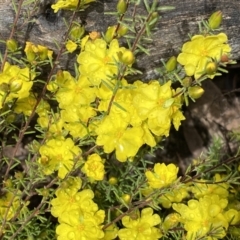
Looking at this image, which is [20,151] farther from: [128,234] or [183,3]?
[183,3]

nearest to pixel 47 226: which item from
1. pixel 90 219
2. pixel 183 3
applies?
pixel 90 219

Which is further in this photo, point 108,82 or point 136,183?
point 136,183

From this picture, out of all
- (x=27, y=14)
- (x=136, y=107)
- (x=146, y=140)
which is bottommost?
(x=146, y=140)

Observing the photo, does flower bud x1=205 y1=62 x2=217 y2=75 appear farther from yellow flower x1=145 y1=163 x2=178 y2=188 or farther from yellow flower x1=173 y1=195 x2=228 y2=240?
yellow flower x1=173 y1=195 x2=228 y2=240

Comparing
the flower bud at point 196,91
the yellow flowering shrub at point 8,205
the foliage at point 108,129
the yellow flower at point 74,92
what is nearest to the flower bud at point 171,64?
the foliage at point 108,129

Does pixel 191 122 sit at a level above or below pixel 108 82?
below

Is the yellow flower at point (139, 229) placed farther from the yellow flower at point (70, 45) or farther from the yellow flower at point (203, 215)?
the yellow flower at point (70, 45)
